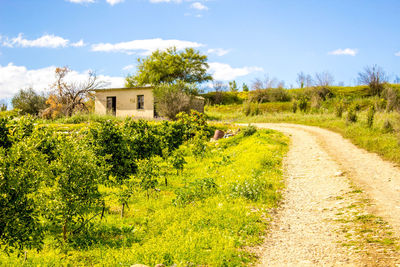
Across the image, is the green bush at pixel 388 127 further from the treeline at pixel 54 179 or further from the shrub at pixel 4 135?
the shrub at pixel 4 135

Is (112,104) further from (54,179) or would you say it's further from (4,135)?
(54,179)

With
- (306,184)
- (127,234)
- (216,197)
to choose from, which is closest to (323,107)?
(306,184)

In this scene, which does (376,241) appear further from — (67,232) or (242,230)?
(67,232)

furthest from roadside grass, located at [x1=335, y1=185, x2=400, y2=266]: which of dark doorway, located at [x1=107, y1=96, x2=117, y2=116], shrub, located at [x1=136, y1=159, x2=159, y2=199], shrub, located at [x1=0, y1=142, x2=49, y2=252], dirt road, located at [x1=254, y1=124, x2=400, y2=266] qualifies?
dark doorway, located at [x1=107, y1=96, x2=117, y2=116]

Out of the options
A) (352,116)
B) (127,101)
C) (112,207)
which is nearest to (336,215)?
(112,207)

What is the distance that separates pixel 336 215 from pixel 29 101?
3796 cm

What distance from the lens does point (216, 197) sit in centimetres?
746

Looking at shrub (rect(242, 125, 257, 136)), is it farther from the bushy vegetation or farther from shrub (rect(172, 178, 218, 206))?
shrub (rect(172, 178, 218, 206))

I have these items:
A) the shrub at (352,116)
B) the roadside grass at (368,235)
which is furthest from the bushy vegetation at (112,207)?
the shrub at (352,116)

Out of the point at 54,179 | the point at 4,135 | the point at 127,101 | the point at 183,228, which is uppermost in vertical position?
the point at 127,101

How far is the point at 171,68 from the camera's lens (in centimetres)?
4478

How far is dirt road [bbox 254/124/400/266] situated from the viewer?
4758 millimetres

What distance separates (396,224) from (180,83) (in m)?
22.9

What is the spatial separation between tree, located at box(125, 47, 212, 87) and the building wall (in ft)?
52.0
